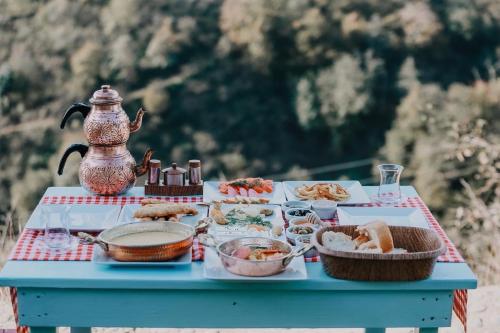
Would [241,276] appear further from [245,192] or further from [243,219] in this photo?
[245,192]

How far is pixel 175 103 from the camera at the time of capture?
1341 cm

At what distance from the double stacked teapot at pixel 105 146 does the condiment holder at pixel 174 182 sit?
0.23ft

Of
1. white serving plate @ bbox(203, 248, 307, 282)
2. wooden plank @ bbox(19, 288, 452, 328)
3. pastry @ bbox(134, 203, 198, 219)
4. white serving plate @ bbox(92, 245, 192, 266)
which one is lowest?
wooden plank @ bbox(19, 288, 452, 328)

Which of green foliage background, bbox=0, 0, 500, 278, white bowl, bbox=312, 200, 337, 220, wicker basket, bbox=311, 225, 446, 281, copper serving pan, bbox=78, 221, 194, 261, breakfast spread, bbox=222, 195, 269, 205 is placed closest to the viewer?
wicker basket, bbox=311, 225, 446, 281

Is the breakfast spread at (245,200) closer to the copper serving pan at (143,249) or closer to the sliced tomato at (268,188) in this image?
the sliced tomato at (268,188)

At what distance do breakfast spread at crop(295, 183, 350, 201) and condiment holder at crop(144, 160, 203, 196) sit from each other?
323 mm

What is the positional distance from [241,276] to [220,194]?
2.31 ft

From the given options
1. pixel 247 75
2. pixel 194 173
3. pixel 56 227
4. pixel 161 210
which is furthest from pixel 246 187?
pixel 247 75

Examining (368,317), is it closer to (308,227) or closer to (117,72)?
(308,227)

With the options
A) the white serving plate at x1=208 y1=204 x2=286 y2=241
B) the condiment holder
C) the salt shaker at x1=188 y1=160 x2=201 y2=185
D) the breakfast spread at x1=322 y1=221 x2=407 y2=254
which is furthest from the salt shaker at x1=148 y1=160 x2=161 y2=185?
the breakfast spread at x1=322 y1=221 x2=407 y2=254

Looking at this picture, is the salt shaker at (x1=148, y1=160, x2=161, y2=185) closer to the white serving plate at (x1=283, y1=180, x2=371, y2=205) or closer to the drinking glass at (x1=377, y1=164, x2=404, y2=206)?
the white serving plate at (x1=283, y1=180, x2=371, y2=205)

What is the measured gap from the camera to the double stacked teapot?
2385mm

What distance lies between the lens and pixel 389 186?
239 cm

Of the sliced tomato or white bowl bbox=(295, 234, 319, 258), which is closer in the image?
white bowl bbox=(295, 234, 319, 258)
